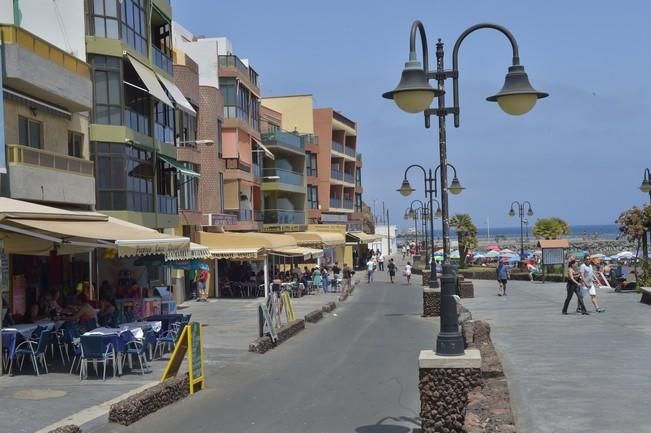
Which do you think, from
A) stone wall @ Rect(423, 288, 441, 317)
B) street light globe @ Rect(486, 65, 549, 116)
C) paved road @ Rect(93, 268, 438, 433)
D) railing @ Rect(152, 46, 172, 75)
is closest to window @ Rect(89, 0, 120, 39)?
railing @ Rect(152, 46, 172, 75)

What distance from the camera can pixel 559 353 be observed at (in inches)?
608

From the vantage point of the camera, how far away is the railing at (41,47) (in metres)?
19.5

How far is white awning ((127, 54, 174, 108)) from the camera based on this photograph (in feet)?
93.4

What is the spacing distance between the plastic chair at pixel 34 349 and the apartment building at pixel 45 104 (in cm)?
505

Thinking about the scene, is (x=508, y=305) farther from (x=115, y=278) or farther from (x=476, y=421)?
(x=476, y=421)

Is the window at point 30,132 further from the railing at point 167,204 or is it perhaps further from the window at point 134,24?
the railing at point 167,204

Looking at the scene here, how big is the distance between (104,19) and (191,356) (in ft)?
59.3

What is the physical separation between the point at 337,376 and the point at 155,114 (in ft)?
65.1

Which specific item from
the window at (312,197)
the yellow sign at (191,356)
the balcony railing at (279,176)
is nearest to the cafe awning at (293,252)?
the balcony railing at (279,176)

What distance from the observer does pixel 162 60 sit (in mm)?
33750

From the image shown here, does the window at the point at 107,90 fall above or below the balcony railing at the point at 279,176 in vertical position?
above

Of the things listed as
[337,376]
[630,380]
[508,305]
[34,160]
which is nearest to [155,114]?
[34,160]

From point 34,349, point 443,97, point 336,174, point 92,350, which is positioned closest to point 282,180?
point 336,174

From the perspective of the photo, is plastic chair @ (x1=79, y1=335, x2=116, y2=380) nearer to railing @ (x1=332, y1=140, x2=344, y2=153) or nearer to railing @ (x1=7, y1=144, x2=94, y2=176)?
railing @ (x1=7, y1=144, x2=94, y2=176)
